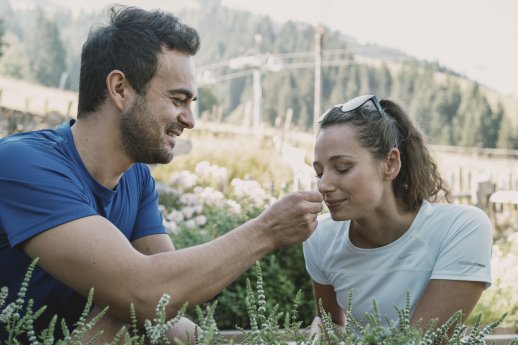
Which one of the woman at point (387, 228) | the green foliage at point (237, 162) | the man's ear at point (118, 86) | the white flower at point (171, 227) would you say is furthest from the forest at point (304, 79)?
the man's ear at point (118, 86)

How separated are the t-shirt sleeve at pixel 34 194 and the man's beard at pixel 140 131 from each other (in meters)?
0.31

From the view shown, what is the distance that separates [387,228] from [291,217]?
810 millimetres

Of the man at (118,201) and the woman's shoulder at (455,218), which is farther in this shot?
the woman's shoulder at (455,218)

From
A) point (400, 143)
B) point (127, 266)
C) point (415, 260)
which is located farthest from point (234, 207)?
point (127, 266)

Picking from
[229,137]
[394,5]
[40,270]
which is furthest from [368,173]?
[394,5]

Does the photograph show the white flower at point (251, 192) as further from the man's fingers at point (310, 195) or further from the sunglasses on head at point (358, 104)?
the man's fingers at point (310, 195)

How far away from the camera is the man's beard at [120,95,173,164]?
266cm

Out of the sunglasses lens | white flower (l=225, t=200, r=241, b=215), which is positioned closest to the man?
the sunglasses lens

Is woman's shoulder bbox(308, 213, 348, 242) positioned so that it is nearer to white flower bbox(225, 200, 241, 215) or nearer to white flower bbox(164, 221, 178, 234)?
white flower bbox(225, 200, 241, 215)

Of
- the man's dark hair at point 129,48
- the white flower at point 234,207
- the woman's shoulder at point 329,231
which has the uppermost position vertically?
the man's dark hair at point 129,48

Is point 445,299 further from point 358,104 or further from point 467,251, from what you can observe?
point 358,104

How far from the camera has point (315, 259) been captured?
3.28 meters

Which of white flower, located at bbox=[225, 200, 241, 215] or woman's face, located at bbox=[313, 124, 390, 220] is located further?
white flower, located at bbox=[225, 200, 241, 215]

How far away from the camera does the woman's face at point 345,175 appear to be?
298 cm
